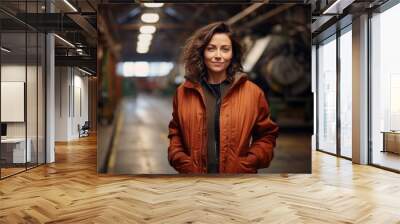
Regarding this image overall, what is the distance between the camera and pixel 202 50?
628 centimetres

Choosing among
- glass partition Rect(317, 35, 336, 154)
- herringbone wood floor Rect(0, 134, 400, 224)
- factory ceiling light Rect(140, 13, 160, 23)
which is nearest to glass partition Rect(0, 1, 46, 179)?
herringbone wood floor Rect(0, 134, 400, 224)

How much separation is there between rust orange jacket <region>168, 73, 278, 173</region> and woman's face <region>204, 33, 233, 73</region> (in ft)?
0.98

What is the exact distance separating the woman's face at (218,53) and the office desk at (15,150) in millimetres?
3641

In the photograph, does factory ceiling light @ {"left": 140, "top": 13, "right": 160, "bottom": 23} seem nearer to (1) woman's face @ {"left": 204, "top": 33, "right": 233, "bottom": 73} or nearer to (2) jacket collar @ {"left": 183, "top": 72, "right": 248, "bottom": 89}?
(1) woman's face @ {"left": 204, "top": 33, "right": 233, "bottom": 73}

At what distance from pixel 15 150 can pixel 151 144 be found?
2.61 metres

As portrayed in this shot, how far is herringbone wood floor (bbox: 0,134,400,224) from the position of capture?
13.5 feet

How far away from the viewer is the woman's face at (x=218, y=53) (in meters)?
6.25

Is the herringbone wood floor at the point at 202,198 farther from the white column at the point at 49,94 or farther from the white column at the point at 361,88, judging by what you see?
the white column at the point at 49,94

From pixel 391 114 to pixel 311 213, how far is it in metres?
3.91

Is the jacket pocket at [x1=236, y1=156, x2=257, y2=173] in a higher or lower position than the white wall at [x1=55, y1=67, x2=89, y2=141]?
lower

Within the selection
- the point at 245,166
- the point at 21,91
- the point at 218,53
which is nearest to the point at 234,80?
the point at 218,53

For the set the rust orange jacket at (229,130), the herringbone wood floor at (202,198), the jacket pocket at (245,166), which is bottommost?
the herringbone wood floor at (202,198)

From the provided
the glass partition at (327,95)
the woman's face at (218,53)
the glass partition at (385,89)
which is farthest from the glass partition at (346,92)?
the woman's face at (218,53)

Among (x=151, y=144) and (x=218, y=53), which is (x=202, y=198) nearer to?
(x=151, y=144)
